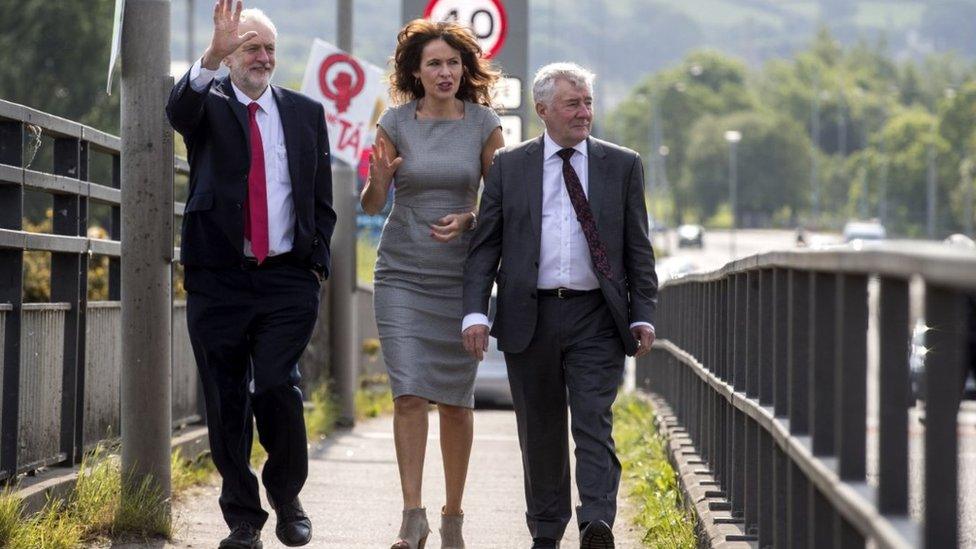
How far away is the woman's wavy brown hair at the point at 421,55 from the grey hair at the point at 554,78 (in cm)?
44

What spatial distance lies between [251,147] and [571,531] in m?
2.68

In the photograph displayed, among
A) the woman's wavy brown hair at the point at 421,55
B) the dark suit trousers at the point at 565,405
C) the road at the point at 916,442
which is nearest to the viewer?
the road at the point at 916,442

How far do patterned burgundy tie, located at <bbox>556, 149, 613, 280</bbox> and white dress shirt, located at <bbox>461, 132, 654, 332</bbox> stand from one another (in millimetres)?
27

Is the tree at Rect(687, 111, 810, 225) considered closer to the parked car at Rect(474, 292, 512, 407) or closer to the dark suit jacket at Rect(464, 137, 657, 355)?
the parked car at Rect(474, 292, 512, 407)

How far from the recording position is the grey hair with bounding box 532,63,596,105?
21.0 ft

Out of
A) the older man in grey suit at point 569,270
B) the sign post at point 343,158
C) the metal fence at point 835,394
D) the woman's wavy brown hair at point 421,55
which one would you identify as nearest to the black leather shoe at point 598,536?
the older man in grey suit at point 569,270

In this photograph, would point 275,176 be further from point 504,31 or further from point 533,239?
point 504,31

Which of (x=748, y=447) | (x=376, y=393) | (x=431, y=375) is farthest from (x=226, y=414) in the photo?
(x=376, y=393)

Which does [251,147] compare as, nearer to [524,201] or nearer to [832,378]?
[524,201]

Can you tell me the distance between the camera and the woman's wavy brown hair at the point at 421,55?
6.84 meters

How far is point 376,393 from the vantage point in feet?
60.2

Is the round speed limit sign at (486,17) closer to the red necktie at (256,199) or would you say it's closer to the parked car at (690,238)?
the red necktie at (256,199)

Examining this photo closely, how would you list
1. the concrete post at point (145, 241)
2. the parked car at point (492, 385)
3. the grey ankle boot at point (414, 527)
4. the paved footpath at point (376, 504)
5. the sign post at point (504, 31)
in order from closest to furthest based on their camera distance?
the grey ankle boot at point (414, 527) < the concrete post at point (145, 241) < the paved footpath at point (376, 504) < the sign post at point (504, 31) < the parked car at point (492, 385)

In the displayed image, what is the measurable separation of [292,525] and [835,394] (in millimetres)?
3021
